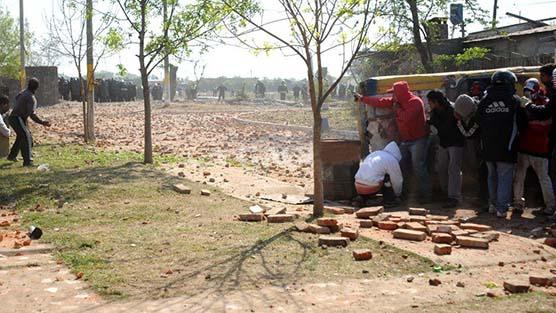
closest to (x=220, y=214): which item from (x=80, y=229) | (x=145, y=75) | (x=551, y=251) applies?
(x=80, y=229)

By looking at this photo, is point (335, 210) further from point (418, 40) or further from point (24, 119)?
point (418, 40)

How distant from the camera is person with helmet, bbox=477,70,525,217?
29.1 ft

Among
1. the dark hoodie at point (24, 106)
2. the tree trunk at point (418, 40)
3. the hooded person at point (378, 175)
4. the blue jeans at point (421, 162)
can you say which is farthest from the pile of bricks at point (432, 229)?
the tree trunk at point (418, 40)

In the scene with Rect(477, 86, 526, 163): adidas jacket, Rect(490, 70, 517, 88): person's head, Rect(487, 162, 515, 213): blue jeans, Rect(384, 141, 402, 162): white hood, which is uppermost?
Rect(490, 70, 517, 88): person's head

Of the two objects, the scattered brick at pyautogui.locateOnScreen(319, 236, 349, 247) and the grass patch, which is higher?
the scattered brick at pyautogui.locateOnScreen(319, 236, 349, 247)

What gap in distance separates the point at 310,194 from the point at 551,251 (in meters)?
4.35

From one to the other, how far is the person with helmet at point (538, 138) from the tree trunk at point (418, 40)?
426 inches

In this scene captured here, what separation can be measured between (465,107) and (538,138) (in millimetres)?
1079

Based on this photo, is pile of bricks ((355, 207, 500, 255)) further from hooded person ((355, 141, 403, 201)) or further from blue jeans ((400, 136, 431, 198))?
blue jeans ((400, 136, 431, 198))

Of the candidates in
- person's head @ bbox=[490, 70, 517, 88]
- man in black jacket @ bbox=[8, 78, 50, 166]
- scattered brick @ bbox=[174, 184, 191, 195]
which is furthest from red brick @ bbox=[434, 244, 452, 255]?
man in black jacket @ bbox=[8, 78, 50, 166]

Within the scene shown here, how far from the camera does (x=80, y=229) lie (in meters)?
8.30

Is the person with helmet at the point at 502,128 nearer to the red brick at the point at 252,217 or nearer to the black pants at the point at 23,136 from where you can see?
the red brick at the point at 252,217

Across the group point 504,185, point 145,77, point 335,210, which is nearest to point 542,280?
point 504,185

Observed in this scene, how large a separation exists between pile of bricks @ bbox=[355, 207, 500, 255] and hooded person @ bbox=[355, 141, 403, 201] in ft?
3.45
